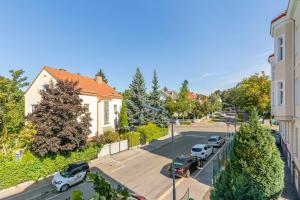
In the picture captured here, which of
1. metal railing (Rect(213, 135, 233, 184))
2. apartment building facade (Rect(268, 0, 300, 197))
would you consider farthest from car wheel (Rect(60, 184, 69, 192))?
apartment building facade (Rect(268, 0, 300, 197))

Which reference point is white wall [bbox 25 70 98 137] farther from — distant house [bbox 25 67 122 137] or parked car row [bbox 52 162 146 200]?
parked car row [bbox 52 162 146 200]

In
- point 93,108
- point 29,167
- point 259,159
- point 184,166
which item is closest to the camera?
point 259,159

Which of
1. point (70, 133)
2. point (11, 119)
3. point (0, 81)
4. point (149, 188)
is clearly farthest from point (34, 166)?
point (0, 81)

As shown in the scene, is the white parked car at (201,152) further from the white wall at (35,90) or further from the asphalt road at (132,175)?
the white wall at (35,90)

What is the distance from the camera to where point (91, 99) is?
1055 inches

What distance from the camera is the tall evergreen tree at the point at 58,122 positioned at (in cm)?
1669

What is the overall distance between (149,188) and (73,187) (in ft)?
18.1

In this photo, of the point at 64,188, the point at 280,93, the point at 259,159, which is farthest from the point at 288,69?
the point at 64,188

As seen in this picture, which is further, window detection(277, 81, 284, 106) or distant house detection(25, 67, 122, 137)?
distant house detection(25, 67, 122, 137)

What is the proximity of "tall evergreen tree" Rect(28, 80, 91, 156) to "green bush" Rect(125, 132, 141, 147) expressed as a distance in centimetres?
874

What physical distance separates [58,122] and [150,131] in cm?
1601

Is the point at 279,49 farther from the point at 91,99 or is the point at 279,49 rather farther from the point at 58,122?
the point at 91,99

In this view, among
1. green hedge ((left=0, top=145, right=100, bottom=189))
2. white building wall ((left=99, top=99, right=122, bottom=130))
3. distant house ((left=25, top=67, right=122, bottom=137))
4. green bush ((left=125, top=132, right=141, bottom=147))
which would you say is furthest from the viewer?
white building wall ((left=99, top=99, right=122, bottom=130))

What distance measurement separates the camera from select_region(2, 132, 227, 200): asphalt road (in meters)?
14.4
